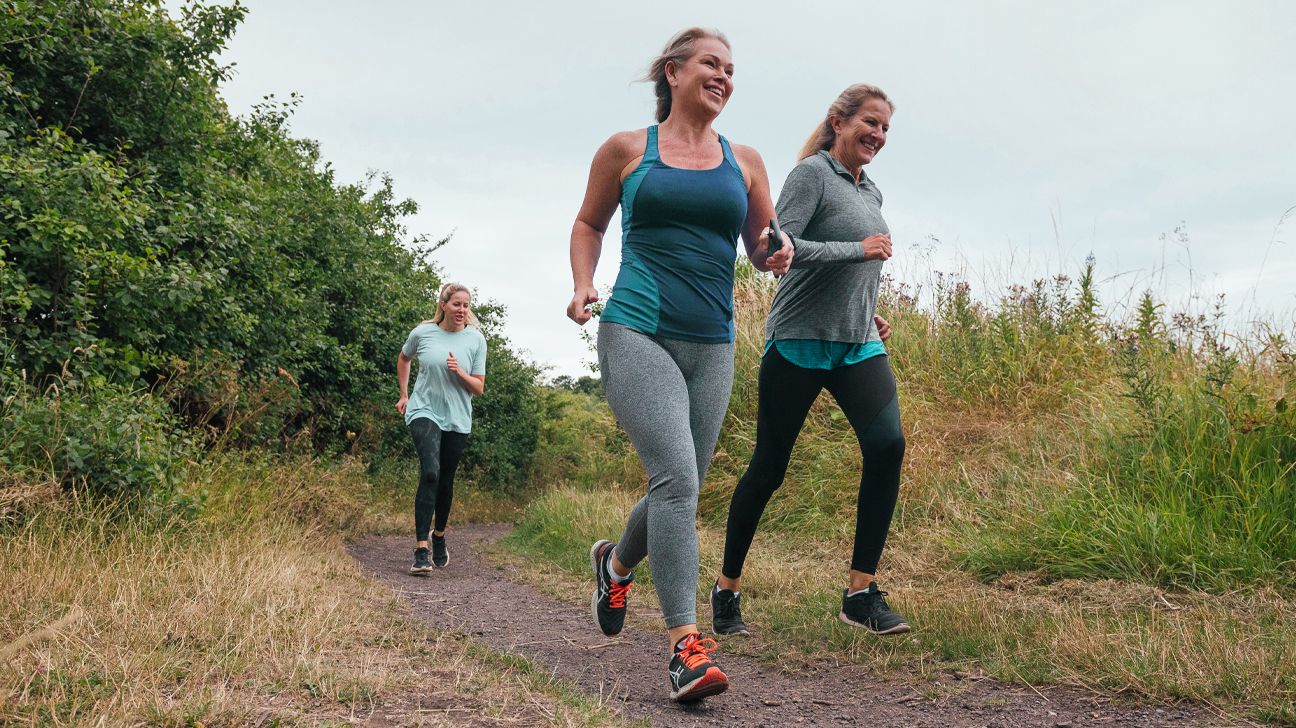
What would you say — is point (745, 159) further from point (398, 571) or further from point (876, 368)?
point (398, 571)

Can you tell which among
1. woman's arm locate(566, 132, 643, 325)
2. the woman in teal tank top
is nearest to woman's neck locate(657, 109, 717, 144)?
the woman in teal tank top

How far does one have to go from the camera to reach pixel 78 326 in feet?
19.9

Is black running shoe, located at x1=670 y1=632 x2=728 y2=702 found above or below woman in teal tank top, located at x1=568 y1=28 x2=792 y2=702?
below

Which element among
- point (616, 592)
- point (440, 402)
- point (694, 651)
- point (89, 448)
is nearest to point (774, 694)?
point (694, 651)

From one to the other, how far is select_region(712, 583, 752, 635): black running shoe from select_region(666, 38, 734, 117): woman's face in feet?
6.90

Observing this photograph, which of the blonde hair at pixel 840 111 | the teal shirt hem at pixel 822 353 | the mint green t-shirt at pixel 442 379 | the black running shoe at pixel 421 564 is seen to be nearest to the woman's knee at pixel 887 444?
the teal shirt hem at pixel 822 353

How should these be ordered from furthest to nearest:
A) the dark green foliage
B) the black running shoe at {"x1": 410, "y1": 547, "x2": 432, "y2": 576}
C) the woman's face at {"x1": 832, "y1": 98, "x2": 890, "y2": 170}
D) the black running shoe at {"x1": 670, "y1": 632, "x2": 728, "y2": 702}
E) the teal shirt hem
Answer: the black running shoe at {"x1": 410, "y1": 547, "x2": 432, "y2": 576}, the dark green foliage, the woman's face at {"x1": 832, "y1": 98, "x2": 890, "y2": 170}, the teal shirt hem, the black running shoe at {"x1": 670, "y1": 632, "x2": 728, "y2": 702}

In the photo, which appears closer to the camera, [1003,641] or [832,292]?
[1003,641]

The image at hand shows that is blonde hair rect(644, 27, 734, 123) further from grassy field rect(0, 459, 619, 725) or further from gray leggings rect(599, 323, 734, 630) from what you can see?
grassy field rect(0, 459, 619, 725)

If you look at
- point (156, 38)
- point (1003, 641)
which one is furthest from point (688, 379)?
point (156, 38)

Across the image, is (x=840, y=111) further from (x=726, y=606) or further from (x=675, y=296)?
(x=726, y=606)

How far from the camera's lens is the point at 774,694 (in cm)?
327

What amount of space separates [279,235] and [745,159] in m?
8.98

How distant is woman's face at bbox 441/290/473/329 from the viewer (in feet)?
23.4
